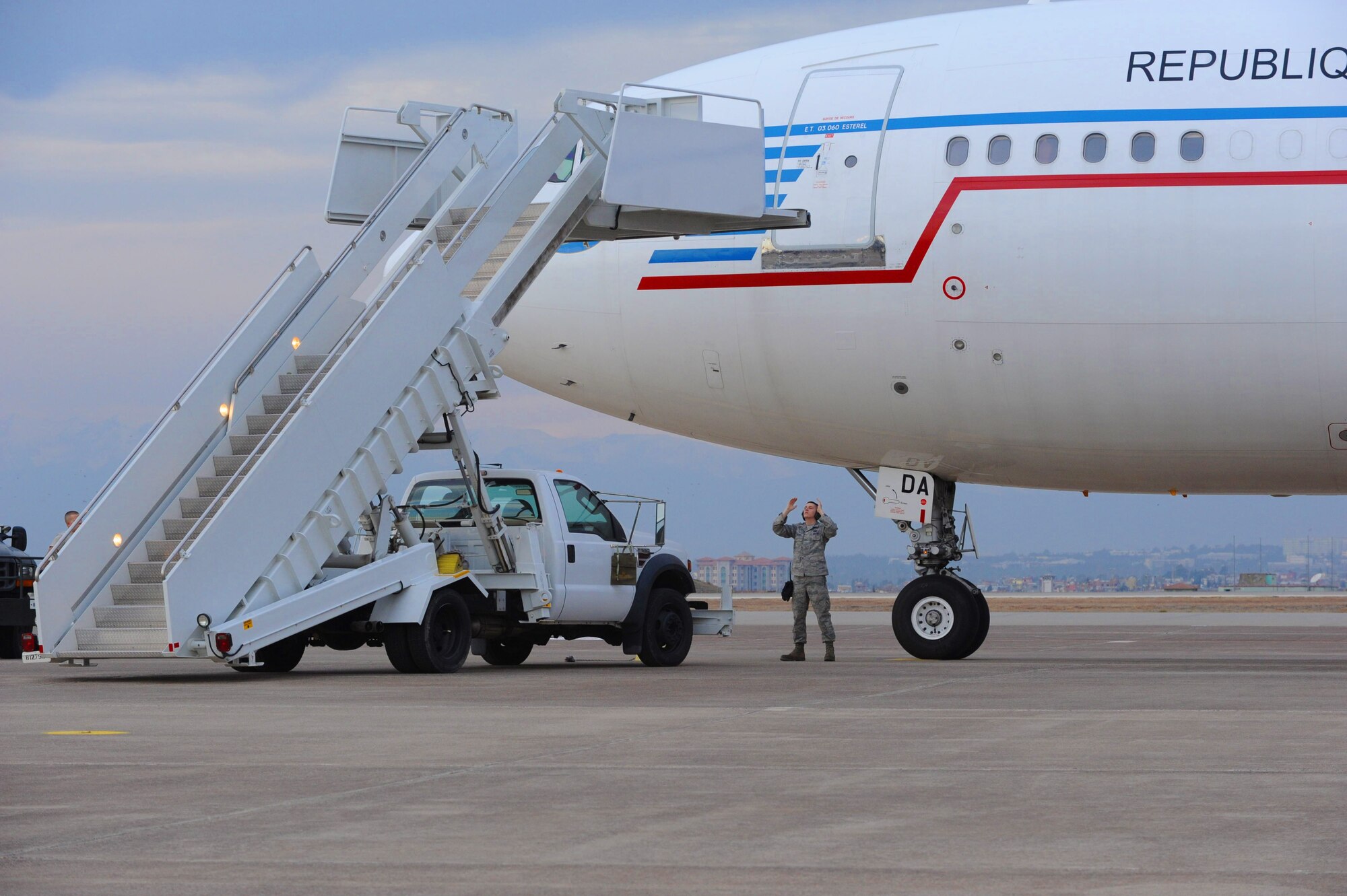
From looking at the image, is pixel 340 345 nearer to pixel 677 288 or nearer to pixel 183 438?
pixel 183 438

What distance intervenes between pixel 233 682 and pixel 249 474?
5.76ft

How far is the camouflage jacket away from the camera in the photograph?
1795 centimetres

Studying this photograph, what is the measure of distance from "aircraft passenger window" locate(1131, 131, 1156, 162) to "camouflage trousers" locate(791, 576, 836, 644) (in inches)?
213

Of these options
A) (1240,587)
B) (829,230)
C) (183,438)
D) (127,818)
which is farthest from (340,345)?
(1240,587)

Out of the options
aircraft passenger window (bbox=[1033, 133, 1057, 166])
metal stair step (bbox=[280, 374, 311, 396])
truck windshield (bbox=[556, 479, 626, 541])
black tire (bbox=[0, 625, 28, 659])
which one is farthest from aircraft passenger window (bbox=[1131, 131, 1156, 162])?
black tire (bbox=[0, 625, 28, 659])

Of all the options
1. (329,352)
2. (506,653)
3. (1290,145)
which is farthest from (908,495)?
(329,352)

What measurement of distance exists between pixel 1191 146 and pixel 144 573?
10.2m

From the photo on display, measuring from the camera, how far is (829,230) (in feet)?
54.3

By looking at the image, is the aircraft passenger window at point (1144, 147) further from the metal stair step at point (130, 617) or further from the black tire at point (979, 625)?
the metal stair step at point (130, 617)

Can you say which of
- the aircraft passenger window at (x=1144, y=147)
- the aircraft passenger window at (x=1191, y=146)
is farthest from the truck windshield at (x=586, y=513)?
the aircraft passenger window at (x=1191, y=146)

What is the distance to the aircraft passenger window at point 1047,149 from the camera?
15.9 metres

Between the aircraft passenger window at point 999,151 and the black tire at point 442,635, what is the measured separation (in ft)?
21.6

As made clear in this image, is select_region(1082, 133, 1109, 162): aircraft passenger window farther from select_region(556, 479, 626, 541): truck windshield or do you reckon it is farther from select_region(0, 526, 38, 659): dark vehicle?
select_region(0, 526, 38, 659): dark vehicle

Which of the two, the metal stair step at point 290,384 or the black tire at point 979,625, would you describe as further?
the black tire at point 979,625
